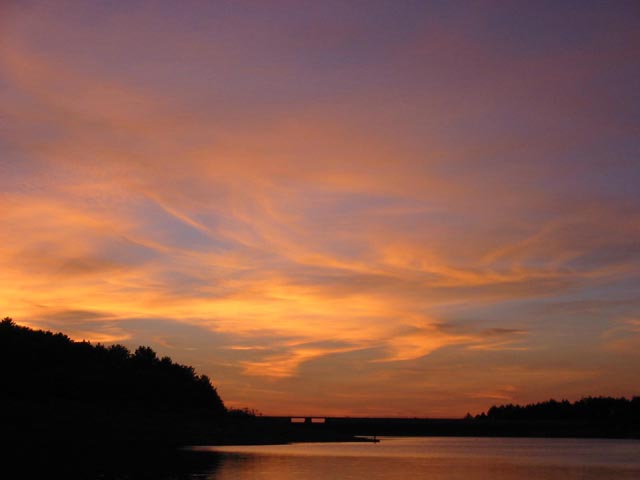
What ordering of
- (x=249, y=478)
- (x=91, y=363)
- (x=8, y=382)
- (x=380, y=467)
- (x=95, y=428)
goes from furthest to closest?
(x=91, y=363)
(x=8, y=382)
(x=95, y=428)
(x=380, y=467)
(x=249, y=478)

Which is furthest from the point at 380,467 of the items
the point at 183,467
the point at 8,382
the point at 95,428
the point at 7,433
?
the point at 8,382

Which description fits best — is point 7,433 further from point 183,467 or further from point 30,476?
point 30,476

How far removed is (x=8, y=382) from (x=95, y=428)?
31.0m

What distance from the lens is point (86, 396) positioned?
167125 millimetres

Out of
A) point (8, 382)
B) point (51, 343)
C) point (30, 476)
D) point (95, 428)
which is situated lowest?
point (30, 476)

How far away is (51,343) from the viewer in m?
179

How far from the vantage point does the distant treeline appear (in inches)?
5310

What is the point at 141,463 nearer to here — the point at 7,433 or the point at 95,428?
the point at 7,433

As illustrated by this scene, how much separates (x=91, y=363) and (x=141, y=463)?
10350 centimetres

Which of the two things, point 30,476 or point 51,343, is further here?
point 51,343

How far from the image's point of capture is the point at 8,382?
16012 cm

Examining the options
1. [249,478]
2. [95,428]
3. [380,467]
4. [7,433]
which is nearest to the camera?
[249,478]

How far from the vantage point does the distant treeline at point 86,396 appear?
135m

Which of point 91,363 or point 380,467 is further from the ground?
point 91,363
